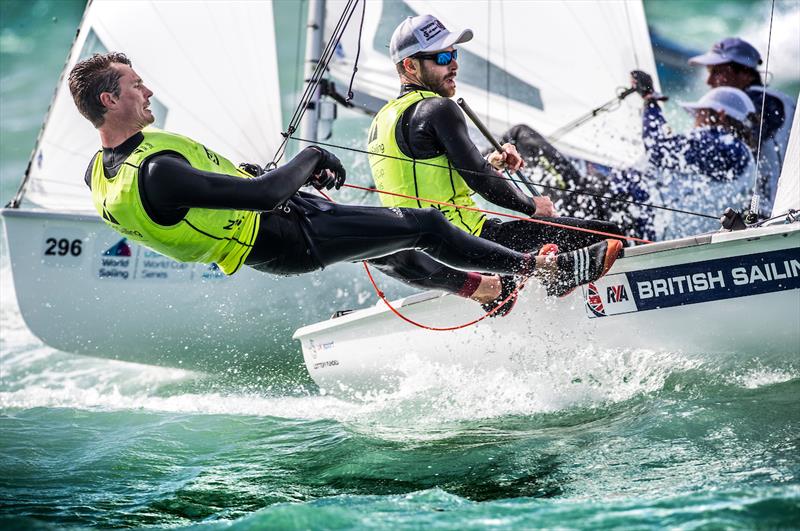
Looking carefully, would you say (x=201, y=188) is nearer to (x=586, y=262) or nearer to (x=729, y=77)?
(x=586, y=262)

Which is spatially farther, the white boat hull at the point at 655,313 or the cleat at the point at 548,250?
the cleat at the point at 548,250

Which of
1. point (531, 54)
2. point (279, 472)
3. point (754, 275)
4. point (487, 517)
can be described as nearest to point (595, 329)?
point (754, 275)

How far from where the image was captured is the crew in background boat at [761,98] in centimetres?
592

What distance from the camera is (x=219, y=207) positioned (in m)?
2.49

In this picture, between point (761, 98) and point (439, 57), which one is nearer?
point (439, 57)

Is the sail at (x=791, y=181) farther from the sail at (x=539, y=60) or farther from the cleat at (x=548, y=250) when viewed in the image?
the sail at (x=539, y=60)

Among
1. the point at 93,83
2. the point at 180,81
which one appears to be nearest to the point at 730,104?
the point at 180,81

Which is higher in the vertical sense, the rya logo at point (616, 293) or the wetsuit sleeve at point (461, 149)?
the wetsuit sleeve at point (461, 149)

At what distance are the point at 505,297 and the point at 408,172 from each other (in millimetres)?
646

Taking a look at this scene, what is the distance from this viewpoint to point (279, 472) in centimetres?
285

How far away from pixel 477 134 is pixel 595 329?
8.90ft

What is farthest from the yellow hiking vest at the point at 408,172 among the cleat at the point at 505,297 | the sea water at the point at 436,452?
the sea water at the point at 436,452

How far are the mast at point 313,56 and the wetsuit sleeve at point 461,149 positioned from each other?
2385 millimetres

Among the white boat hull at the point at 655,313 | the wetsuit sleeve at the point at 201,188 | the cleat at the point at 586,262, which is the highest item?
A: the wetsuit sleeve at the point at 201,188
